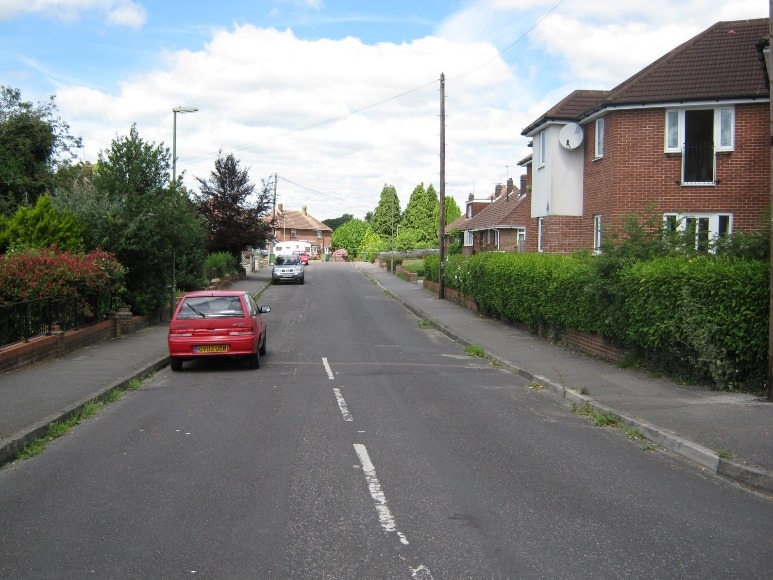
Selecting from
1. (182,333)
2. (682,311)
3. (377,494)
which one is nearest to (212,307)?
(182,333)

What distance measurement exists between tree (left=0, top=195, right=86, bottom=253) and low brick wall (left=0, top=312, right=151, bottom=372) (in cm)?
235

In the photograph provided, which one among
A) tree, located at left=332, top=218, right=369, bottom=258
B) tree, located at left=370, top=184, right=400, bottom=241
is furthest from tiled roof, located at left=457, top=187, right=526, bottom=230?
tree, located at left=332, top=218, right=369, bottom=258

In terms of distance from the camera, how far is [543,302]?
19.1 meters

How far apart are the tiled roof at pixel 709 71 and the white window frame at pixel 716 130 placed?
1.65ft

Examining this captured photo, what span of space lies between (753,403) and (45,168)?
4014cm

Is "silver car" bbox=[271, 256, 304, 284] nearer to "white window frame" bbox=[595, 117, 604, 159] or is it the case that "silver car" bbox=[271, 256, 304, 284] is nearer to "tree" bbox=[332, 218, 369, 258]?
"white window frame" bbox=[595, 117, 604, 159]

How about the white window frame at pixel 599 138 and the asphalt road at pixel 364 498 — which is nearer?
the asphalt road at pixel 364 498

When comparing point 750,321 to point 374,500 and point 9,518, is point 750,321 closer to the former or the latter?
point 374,500

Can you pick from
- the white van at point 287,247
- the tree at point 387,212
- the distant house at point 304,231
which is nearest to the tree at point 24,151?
the white van at point 287,247

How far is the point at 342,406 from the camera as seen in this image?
1093cm

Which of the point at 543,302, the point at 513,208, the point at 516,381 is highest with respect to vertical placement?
the point at 513,208

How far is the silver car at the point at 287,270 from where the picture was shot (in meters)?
47.6

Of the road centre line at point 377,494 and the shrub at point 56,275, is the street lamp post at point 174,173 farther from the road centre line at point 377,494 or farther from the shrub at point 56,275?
the road centre line at point 377,494

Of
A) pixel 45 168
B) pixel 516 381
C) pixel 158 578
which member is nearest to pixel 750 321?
pixel 516 381
